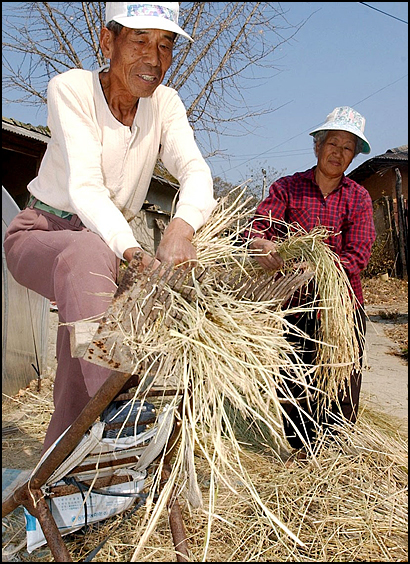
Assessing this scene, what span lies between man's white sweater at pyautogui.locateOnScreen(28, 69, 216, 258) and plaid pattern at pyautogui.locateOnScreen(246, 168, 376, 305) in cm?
99

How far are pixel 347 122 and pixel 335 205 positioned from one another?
0.45 metres

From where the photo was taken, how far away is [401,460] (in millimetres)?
2832

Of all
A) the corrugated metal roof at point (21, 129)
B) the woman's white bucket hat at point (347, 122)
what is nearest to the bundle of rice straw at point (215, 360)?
the woman's white bucket hat at point (347, 122)

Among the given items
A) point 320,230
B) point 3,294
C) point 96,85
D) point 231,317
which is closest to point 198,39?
point 3,294

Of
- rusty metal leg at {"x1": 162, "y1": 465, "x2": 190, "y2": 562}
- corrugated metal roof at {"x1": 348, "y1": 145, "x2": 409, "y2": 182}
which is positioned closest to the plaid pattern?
rusty metal leg at {"x1": 162, "y1": 465, "x2": 190, "y2": 562}

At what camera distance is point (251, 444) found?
3.28 meters

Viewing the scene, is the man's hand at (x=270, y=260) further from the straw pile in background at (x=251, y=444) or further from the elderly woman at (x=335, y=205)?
the elderly woman at (x=335, y=205)

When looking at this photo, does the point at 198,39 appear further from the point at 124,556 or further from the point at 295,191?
the point at 124,556

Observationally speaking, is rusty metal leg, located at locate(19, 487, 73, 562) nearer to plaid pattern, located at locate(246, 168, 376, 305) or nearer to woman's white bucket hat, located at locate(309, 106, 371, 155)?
plaid pattern, located at locate(246, 168, 376, 305)

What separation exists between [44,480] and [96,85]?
121 centimetres

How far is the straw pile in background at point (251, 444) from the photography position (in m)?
1.37

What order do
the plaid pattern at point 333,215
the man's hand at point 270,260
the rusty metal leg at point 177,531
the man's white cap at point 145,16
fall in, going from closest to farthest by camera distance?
the man's white cap at point 145,16, the rusty metal leg at point 177,531, the man's hand at point 270,260, the plaid pattern at point 333,215

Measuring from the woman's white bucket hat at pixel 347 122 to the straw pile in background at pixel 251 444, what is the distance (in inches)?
23.5

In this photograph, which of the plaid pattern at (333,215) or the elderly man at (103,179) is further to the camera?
the plaid pattern at (333,215)
